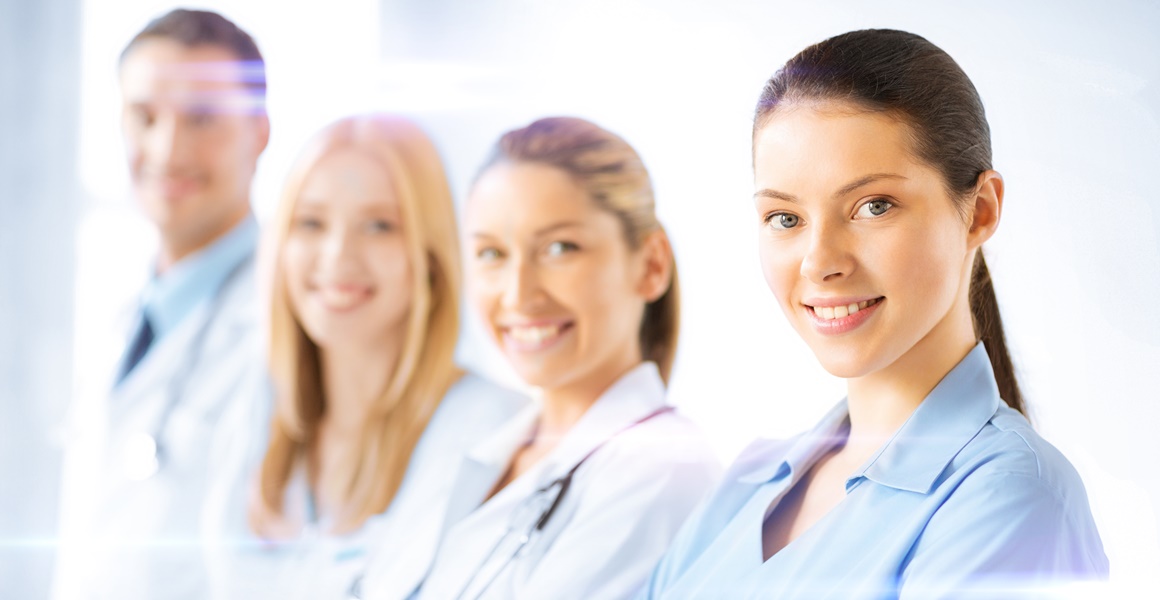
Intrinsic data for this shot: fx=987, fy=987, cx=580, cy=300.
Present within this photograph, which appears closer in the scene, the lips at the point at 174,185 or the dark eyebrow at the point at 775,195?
A: the dark eyebrow at the point at 775,195

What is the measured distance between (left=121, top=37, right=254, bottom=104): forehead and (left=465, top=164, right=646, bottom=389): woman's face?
0.48 meters

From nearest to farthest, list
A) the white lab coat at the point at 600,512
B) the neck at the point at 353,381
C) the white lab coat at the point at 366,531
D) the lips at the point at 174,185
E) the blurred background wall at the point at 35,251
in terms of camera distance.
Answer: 1. the white lab coat at the point at 600,512
2. the white lab coat at the point at 366,531
3. the neck at the point at 353,381
4. the lips at the point at 174,185
5. the blurred background wall at the point at 35,251

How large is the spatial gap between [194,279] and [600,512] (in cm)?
76

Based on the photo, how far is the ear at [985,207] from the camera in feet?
2.62

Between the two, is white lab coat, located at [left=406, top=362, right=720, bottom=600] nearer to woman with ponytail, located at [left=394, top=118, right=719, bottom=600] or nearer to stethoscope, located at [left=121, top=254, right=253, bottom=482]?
woman with ponytail, located at [left=394, top=118, right=719, bottom=600]

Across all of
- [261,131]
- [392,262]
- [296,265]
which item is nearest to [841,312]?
[392,262]

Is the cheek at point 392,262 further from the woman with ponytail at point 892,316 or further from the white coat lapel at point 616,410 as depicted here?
the woman with ponytail at point 892,316

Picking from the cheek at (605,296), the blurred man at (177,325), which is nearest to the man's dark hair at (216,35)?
the blurred man at (177,325)

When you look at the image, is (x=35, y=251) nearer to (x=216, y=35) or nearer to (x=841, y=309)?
(x=216, y=35)

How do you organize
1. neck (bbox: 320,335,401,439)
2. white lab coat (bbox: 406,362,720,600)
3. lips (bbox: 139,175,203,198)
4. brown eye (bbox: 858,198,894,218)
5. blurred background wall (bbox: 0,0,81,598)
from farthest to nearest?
blurred background wall (bbox: 0,0,81,598)
lips (bbox: 139,175,203,198)
neck (bbox: 320,335,401,439)
white lab coat (bbox: 406,362,720,600)
brown eye (bbox: 858,198,894,218)

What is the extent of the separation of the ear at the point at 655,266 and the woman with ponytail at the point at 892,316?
190mm

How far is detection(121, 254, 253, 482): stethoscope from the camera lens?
1.37 metres

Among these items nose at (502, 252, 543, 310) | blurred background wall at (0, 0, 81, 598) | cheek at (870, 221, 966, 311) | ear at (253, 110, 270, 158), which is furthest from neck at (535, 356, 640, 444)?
blurred background wall at (0, 0, 81, 598)

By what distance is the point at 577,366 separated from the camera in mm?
1072
